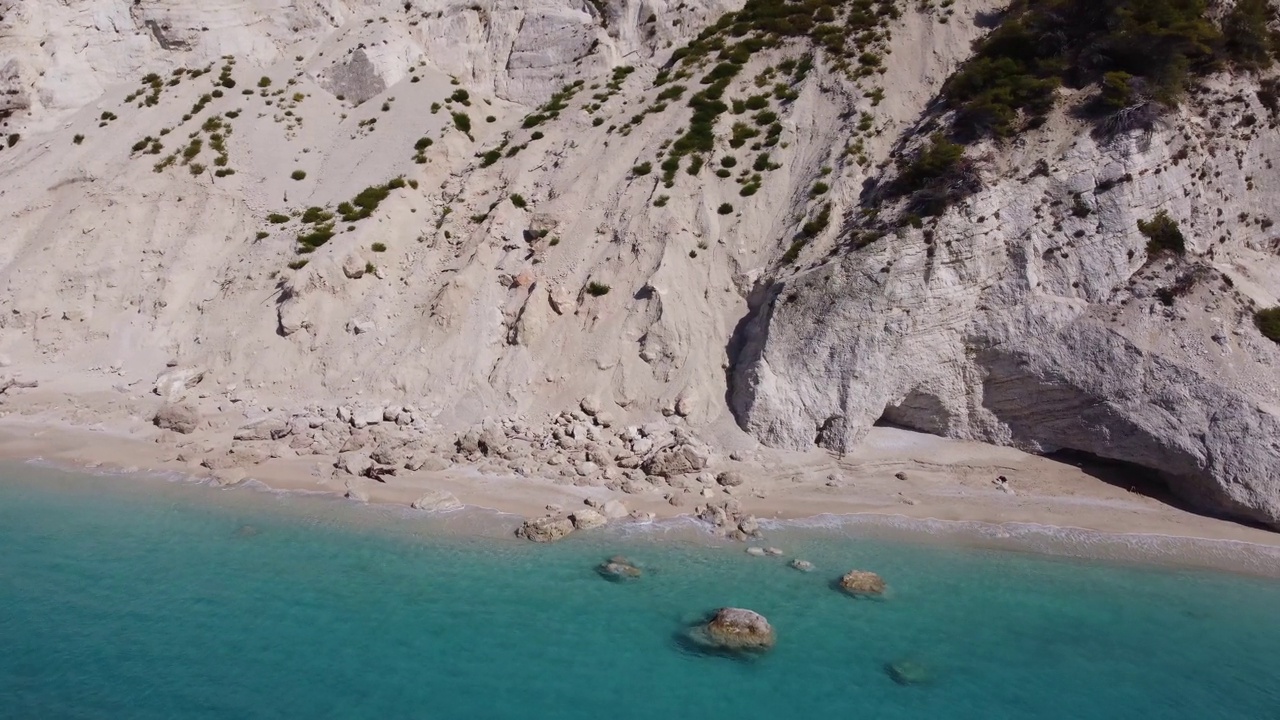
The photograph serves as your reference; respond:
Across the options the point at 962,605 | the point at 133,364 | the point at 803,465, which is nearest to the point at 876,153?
the point at 803,465

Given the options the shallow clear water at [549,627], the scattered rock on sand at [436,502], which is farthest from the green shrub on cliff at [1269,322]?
the scattered rock on sand at [436,502]

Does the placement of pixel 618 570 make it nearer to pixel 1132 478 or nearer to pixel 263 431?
pixel 263 431

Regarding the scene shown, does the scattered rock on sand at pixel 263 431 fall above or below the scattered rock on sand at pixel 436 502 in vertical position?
above

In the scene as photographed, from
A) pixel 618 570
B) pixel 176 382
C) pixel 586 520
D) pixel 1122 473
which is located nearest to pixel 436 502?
pixel 586 520

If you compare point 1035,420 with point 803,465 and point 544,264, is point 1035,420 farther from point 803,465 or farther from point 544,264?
point 544,264

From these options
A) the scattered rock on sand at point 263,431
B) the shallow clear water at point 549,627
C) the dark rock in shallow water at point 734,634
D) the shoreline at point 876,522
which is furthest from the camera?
the scattered rock on sand at point 263,431

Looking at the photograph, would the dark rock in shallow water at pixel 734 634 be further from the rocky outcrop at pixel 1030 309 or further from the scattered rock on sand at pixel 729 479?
the rocky outcrop at pixel 1030 309
